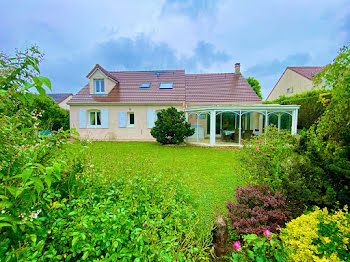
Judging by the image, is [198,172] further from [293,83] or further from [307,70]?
[307,70]

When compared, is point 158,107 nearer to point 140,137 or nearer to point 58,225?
point 140,137

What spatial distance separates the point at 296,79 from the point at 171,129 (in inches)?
825

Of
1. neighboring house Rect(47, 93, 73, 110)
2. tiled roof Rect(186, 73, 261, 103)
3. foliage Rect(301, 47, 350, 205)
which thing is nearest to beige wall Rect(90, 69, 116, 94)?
tiled roof Rect(186, 73, 261, 103)

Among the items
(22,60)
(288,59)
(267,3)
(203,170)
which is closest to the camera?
(22,60)

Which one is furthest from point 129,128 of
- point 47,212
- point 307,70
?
point 307,70

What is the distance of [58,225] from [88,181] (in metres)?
0.73

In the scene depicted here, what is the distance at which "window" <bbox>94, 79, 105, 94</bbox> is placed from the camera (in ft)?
59.7

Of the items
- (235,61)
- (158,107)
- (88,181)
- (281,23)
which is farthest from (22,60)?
(235,61)

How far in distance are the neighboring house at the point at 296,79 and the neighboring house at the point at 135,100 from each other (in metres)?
9.14

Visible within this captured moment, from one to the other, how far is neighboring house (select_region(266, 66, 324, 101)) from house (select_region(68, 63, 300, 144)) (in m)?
9.08

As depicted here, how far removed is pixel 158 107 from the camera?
1717 centimetres

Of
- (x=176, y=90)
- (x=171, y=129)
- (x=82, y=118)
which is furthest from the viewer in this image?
(x=176, y=90)

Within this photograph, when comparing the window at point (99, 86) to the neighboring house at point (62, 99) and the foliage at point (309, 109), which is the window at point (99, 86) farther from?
the neighboring house at point (62, 99)

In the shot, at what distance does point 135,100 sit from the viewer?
17.4m
